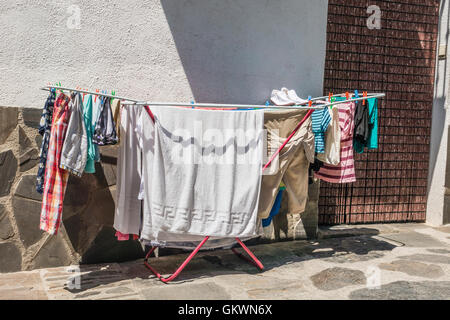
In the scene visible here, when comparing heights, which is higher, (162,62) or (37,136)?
(162,62)

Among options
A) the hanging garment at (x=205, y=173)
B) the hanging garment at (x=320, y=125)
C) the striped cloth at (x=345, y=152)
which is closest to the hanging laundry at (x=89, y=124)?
the hanging garment at (x=205, y=173)

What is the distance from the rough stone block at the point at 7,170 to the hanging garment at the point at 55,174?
771mm

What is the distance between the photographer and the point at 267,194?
4473mm

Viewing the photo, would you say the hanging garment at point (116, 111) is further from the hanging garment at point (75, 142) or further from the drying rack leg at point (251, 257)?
the drying rack leg at point (251, 257)

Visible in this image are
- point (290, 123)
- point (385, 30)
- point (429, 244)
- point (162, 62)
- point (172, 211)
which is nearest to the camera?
point (172, 211)

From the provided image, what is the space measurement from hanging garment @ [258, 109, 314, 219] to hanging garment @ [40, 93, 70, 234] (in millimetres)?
1895

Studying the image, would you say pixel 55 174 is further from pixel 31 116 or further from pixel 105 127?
pixel 31 116

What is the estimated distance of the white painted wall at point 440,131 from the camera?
6.71 metres

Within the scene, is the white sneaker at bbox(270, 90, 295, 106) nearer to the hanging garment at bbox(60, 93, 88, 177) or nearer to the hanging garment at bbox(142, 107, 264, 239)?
the hanging garment at bbox(142, 107, 264, 239)

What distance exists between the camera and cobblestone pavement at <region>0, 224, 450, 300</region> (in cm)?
404

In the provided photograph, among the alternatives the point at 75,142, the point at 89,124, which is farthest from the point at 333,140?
the point at 75,142

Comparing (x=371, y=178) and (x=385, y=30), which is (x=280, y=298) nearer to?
(x=371, y=178)
